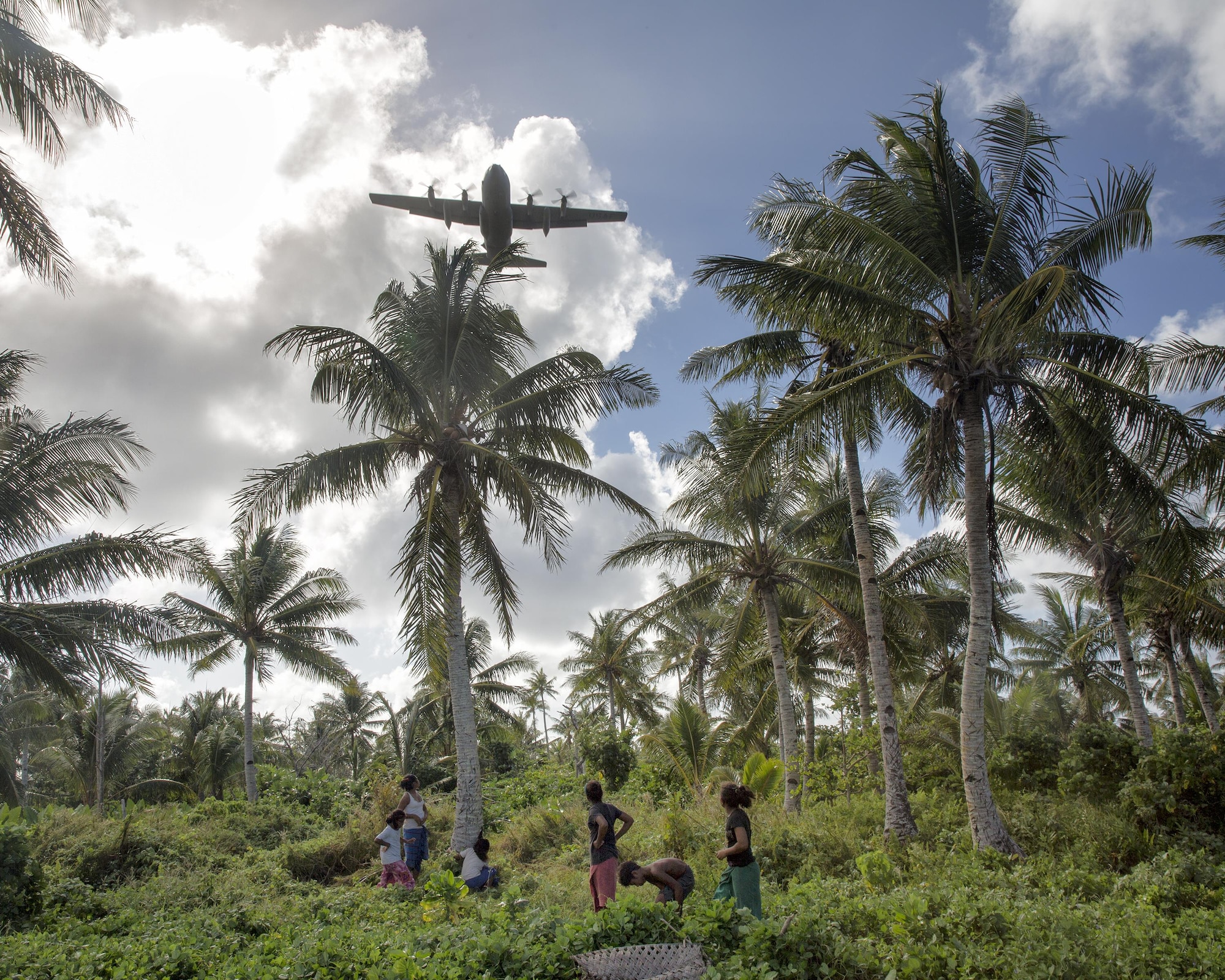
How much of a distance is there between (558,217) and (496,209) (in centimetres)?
313

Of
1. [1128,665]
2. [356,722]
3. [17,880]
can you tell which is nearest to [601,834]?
[17,880]

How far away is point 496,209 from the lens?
22.7m

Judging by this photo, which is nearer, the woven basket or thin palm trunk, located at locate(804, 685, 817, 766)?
the woven basket

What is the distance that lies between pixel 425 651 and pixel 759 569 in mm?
7512

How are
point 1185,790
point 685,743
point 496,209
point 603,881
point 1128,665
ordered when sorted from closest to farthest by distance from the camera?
point 603,881 < point 1185,790 < point 1128,665 < point 685,743 < point 496,209

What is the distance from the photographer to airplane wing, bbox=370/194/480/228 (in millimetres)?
23734

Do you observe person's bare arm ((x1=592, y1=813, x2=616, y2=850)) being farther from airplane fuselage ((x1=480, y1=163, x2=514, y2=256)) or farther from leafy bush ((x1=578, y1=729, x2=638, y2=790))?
airplane fuselage ((x1=480, y1=163, x2=514, y2=256))

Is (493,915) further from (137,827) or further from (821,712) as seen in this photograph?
(821,712)

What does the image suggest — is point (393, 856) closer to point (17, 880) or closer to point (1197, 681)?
A: point (17, 880)

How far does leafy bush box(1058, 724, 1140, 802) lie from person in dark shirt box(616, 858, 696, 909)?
319 inches

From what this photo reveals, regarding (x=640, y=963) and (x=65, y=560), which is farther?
(x=65, y=560)

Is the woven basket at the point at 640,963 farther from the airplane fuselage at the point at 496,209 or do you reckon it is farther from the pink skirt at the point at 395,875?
the airplane fuselage at the point at 496,209

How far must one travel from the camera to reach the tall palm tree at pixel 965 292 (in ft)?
32.9

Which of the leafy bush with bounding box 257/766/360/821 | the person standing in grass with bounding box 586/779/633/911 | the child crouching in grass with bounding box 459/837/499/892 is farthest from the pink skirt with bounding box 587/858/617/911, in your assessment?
the leafy bush with bounding box 257/766/360/821
